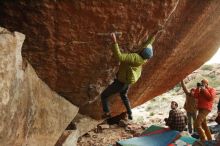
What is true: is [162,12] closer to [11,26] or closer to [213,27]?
[11,26]

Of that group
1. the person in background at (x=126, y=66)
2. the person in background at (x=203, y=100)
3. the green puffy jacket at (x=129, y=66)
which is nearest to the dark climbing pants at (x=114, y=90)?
the person in background at (x=126, y=66)

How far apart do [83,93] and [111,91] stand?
102cm

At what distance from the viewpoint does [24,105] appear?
226 inches

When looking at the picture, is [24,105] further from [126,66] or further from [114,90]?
[126,66]

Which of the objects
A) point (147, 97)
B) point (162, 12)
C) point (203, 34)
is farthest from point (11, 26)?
point (147, 97)

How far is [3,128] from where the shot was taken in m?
5.07

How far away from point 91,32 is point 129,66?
103 centimetres

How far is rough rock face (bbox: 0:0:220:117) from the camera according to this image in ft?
17.3

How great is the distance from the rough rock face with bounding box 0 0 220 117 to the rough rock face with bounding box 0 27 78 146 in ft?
0.96

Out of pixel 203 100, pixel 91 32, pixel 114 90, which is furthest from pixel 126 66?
pixel 203 100

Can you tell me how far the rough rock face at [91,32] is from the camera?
5273 mm

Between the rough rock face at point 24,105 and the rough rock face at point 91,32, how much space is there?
29 cm

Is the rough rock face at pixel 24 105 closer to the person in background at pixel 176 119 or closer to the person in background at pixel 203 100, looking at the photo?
the person in background at pixel 176 119

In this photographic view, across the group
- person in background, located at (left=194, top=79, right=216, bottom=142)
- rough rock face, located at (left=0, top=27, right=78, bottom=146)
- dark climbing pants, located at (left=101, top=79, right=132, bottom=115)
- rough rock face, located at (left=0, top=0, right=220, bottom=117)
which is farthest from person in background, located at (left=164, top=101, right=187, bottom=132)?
rough rock face, located at (left=0, top=27, right=78, bottom=146)
